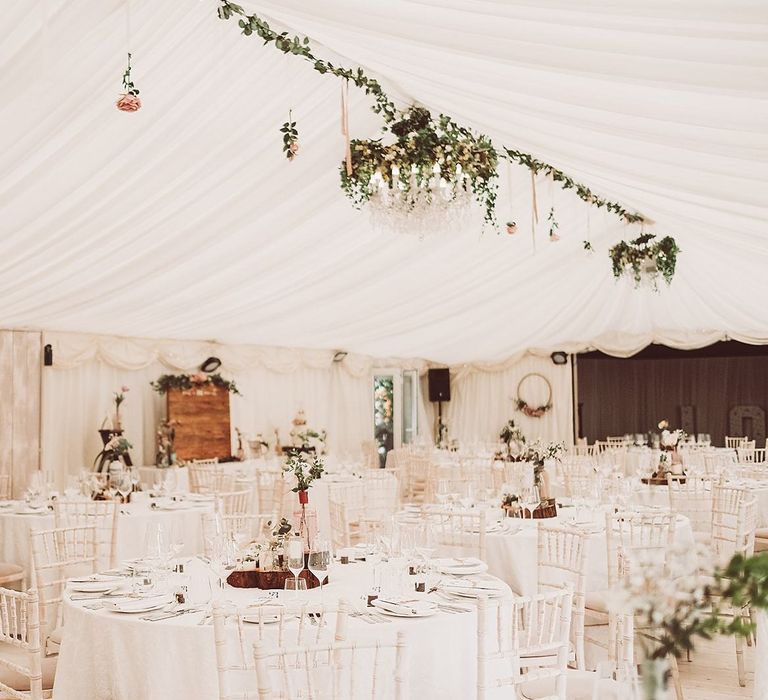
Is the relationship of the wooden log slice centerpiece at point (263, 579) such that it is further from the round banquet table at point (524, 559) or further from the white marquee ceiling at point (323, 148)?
the white marquee ceiling at point (323, 148)

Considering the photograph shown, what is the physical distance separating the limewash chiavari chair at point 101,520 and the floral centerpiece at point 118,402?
3.89 metres

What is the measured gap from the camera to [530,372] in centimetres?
1681

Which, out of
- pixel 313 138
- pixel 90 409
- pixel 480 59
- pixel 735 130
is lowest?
pixel 90 409

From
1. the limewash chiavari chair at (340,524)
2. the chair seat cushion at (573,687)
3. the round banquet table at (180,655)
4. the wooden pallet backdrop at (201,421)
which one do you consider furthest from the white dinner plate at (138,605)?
the wooden pallet backdrop at (201,421)

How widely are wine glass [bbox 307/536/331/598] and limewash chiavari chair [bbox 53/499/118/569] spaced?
2.75 m

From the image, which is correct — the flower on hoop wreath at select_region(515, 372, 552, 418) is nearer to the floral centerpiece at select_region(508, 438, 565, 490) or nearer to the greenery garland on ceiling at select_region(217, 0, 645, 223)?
the greenery garland on ceiling at select_region(217, 0, 645, 223)

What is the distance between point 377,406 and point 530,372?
319 centimetres

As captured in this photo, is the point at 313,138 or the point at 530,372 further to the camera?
the point at 530,372

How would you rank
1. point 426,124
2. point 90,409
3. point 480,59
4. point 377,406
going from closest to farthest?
1. point 480,59
2. point 426,124
3. point 90,409
4. point 377,406

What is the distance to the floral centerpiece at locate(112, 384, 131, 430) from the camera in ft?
36.6

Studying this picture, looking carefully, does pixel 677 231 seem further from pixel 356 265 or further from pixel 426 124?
pixel 426 124

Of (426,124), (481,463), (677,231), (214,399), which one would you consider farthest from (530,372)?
(426,124)

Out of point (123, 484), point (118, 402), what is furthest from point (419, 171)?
point (118, 402)

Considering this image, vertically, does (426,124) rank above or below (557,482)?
above
